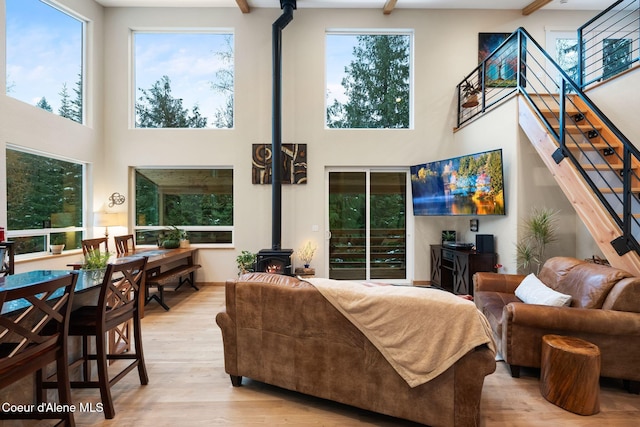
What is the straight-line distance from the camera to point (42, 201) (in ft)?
14.8

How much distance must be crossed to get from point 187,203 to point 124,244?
51.0 inches

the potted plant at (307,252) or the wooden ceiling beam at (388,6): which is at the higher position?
the wooden ceiling beam at (388,6)

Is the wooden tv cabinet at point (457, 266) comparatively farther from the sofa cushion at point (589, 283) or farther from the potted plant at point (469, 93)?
the potted plant at point (469, 93)

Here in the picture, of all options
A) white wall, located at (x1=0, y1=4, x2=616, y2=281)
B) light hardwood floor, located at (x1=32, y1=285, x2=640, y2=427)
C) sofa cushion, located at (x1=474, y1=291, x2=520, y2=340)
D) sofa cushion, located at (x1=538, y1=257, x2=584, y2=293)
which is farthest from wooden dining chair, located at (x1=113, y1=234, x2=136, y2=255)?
sofa cushion, located at (x1=538, y1=257, x2=584, y2=293)

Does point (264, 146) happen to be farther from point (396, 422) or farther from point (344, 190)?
point (396, 422)

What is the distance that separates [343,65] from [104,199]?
5.38 metres

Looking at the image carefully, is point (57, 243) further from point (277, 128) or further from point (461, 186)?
point (461, 186)

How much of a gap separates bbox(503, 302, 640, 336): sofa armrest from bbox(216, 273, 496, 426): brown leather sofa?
37.3 inches

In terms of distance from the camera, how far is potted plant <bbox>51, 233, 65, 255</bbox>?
462cm

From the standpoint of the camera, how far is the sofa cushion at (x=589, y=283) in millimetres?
2457

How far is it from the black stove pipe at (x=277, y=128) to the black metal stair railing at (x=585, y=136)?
3.40m

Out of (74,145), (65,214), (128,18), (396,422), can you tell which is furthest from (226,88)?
(396,422)

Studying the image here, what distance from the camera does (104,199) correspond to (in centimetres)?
570

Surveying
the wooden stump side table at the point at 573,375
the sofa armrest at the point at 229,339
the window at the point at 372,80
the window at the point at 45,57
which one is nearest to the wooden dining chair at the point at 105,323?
the sofa armrest at the point at 229,339
